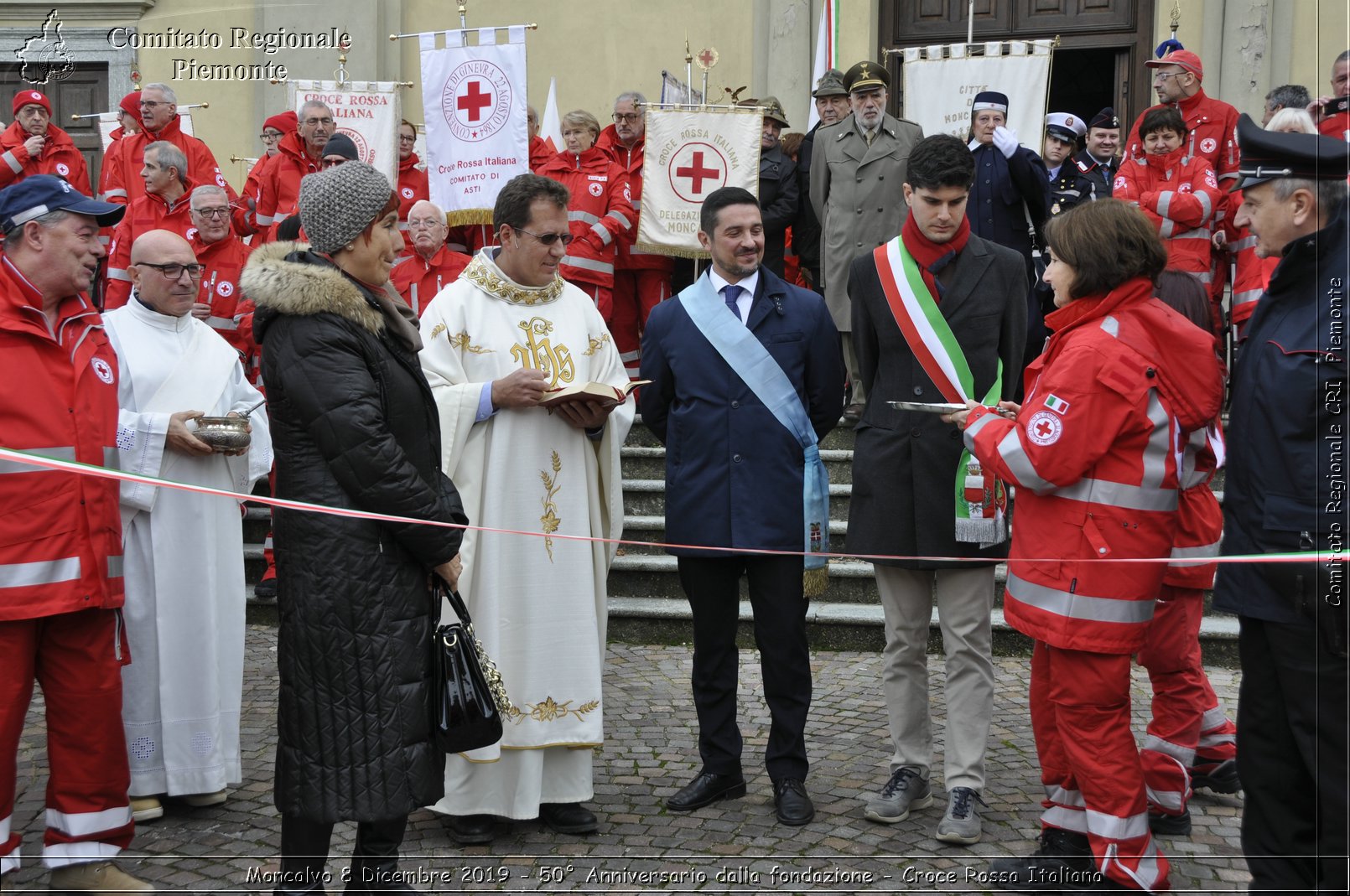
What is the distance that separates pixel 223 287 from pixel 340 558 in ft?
17.8

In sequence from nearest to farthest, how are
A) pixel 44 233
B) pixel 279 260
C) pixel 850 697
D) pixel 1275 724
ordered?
pixel 1275 724
pixel 279 260
pixel 44 233
pixel 850 697

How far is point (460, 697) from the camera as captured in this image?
3.93 metres

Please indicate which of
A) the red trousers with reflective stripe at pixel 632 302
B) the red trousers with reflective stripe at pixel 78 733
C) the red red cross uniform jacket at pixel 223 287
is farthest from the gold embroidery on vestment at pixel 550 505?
the red trousers with reflective stripe at pixel 632 302

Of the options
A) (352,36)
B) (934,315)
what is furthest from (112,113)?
(934,315)

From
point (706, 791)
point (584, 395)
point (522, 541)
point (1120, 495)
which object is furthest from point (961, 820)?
point (584, 395)

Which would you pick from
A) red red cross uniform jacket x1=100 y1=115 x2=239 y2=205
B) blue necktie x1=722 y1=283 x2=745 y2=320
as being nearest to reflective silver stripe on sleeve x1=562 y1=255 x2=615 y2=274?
red red cross uniform jacket x1=100 y1=115 x2=239 y2=205

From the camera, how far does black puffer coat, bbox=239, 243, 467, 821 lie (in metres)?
3.78

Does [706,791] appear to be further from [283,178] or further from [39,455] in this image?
[283,178]

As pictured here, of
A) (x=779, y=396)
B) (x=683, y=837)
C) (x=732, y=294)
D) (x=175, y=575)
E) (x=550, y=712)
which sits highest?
(x=732, y=294)

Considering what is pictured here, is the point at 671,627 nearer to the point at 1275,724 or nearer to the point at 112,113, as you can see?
the point at 1275,724

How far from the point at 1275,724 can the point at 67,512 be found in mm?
3719

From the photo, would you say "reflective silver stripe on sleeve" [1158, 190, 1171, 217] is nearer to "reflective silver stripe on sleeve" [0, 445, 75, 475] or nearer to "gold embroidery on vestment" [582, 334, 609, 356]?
"gold embroidery on vestment" [582, 334, 609, 356]

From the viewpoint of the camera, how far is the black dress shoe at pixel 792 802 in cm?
484

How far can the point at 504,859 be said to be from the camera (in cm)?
461
